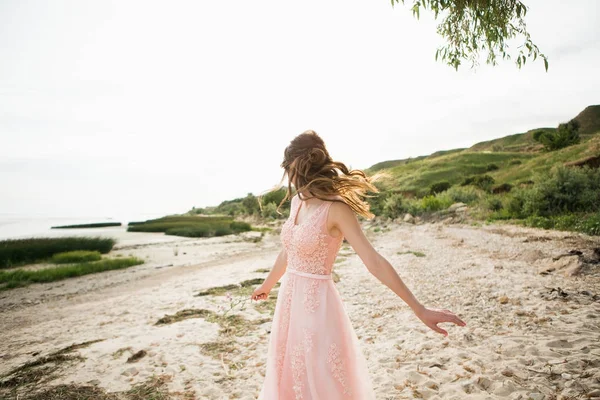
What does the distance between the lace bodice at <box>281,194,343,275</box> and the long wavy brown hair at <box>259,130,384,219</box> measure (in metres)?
0.16

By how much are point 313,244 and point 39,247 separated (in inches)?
921

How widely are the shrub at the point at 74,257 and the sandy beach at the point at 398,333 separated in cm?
812

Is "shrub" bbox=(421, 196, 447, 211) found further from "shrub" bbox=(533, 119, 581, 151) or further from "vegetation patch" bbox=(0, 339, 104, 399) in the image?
"shrub" bbox=(533, 119, 581, 151)

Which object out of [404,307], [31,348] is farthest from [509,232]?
[31,348]

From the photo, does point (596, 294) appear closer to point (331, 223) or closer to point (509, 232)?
point (331, 223)

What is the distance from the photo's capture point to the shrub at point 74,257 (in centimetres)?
1844

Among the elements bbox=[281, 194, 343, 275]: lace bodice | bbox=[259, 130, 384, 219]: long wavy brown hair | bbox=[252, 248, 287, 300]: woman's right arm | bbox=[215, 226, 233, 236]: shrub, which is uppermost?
bbox=[259, 130, 384, 219]: long wavy brown hair

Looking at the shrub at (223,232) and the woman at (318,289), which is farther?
the shrub at (223,232)

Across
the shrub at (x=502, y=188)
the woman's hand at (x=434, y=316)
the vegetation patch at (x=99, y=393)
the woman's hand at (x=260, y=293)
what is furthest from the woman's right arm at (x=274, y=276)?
the shrub at (x=502, y=188)

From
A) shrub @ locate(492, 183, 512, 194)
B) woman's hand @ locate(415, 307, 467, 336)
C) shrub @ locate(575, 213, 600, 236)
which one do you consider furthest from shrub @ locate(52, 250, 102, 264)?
shrub @ locate(492, 183, 512, 194)

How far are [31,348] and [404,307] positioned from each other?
23.7 feet

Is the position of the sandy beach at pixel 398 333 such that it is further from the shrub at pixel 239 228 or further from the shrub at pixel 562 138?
the shrub at pixel 562 138

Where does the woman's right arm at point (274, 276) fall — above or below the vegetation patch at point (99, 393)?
above

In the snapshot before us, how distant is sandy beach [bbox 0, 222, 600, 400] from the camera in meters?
3.63
